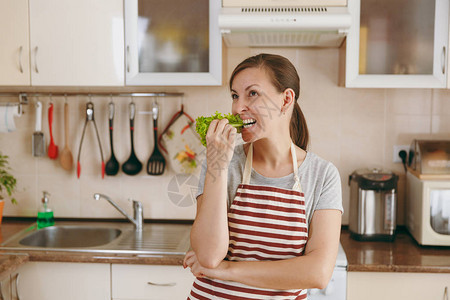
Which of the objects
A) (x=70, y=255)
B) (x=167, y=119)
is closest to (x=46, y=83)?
(x=167, y=119)

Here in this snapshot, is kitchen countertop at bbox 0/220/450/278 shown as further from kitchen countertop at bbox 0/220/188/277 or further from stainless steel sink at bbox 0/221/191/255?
stainless steel sink at bbox 0/221/191/255

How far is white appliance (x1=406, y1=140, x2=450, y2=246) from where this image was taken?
2.21 metres

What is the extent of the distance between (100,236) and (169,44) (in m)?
1.08

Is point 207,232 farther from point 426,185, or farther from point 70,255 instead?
point 426,185

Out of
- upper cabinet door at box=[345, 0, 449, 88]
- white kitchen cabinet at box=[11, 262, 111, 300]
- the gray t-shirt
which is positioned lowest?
white kitchen cabinet at box=[11, 262, 111, 300]

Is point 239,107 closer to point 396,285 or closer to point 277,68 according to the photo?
point 277,68

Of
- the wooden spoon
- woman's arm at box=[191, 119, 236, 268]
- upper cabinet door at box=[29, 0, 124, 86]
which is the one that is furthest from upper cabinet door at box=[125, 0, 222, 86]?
woman's arm at box=[191, 119, 236, 268]

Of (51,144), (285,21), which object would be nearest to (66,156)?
(51,144)

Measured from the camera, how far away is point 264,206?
1287mm

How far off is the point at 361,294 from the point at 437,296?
1.05 feet

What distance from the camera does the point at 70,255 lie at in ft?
6.93

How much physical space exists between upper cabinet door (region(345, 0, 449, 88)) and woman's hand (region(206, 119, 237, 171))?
114cm

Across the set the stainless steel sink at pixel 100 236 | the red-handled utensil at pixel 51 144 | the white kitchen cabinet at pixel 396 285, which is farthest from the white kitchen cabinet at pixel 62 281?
the white kitchen cabinet at pixel 396 285

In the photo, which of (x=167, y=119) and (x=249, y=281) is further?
(x=167, y=119)
